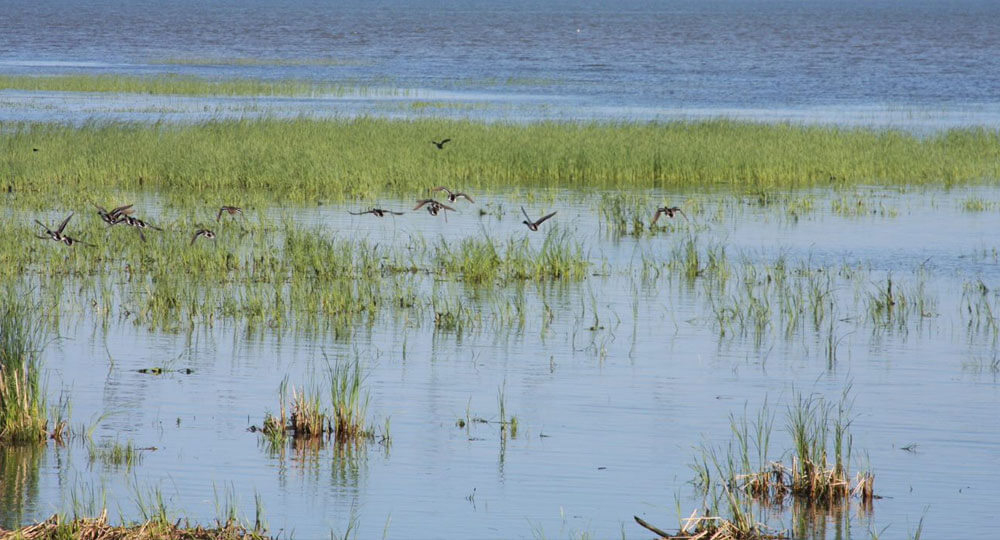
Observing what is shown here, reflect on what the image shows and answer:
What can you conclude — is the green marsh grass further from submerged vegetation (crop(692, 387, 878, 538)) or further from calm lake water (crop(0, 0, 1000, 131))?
calm lake water (crop(0, 0, 1000, 131))

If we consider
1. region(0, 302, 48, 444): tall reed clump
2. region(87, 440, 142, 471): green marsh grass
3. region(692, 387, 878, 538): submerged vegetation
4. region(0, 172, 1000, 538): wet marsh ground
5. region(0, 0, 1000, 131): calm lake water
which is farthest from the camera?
region(0, 0, 1000, 131): calm lake water

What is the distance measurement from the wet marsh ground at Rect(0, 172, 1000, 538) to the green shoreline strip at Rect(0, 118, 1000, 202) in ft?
11.0

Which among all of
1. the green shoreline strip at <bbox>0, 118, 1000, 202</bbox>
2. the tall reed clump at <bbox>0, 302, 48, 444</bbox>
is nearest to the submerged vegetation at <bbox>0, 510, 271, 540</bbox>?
the tall reed clump at <bbox>0, 302, 48, 444</bbox>

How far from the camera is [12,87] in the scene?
49000 millimetres

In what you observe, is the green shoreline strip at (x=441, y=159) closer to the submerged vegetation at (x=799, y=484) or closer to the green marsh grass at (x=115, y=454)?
the green marsh grass at (x=115, y=454)

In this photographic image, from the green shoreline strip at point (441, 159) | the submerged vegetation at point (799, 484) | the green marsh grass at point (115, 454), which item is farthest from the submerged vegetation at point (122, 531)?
the green shoreline strip at point (441, 159)

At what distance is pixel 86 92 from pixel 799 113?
898 inches

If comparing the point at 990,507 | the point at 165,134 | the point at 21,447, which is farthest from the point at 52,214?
the point at 990,507

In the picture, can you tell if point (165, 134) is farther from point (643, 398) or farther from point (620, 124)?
point (643, 398)

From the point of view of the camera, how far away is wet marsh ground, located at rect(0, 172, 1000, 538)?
314 inches

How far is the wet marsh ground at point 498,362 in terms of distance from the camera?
7.97 m

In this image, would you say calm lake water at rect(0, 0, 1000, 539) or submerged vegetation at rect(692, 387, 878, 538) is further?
calm lake water at rect(0, 0, 1000, 539)

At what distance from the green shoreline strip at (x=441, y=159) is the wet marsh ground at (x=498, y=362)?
335 cm

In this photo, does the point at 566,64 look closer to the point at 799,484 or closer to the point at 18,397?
the point at 18,397
